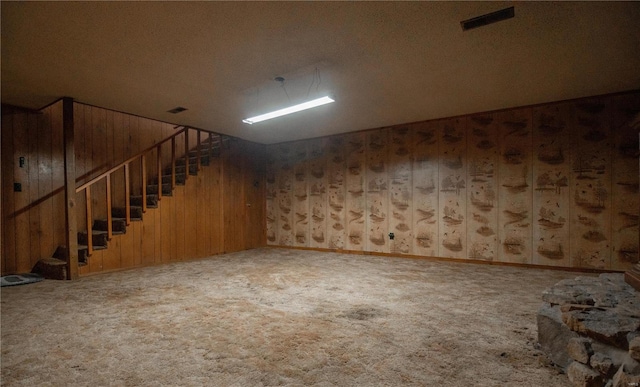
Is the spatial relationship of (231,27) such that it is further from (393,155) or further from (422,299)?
(393,155)

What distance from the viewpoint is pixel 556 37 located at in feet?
8.57

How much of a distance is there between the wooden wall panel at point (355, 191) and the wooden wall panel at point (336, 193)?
9 centimetres

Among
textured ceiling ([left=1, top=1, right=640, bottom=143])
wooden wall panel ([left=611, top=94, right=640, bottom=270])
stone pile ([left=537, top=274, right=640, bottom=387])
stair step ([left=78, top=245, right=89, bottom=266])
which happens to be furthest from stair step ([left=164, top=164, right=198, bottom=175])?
wooden wall panel ([left=611, top=94, right=640, bottom=270])

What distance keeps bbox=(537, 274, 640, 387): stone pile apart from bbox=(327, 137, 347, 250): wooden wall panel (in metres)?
4.22

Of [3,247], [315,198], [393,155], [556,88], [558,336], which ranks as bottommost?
[558,336]

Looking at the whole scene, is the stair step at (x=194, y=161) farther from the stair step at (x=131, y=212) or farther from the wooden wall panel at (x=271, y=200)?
the wooden wall panel at (x=271, y=200)

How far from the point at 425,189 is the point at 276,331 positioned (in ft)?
13.1

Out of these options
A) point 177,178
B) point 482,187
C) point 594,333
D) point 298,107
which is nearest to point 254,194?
point 177,178

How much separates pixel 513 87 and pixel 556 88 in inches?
23.5

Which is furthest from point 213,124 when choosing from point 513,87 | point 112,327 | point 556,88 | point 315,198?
point 556,88

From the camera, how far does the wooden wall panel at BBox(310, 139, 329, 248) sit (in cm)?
649

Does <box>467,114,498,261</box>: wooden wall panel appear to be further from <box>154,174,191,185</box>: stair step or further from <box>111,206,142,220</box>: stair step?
<box>111,206,142,220</box>: stair step

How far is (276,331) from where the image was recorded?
231 centimetres

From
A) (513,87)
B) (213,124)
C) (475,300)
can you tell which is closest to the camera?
(475,300)
